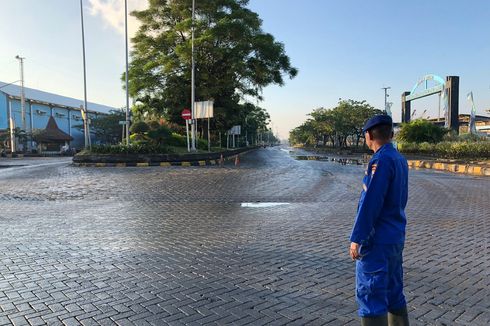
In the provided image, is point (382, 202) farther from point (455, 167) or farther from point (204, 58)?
point (204, 58)

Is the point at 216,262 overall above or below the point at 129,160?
below

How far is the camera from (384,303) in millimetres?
2543

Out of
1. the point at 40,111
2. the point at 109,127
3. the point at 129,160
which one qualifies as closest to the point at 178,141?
the point at 129,160

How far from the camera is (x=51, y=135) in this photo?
53844mm

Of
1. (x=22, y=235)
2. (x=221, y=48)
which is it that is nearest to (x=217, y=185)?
(x=22, y=235)

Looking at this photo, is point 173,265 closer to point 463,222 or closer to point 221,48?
point 463,222

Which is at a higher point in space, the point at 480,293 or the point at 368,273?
the point at 368,273

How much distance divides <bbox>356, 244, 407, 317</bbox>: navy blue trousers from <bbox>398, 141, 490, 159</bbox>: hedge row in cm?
2564

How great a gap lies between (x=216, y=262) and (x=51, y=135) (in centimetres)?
5584

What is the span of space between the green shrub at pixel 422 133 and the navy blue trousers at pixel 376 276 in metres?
34.7

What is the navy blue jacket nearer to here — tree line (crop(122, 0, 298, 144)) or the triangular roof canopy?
tree line (crop(122, 0, 298, 144))

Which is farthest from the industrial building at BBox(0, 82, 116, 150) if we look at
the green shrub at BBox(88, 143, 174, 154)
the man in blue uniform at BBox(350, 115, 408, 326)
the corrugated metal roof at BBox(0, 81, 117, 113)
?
the man in blue uniform at BBox(350, 115, 408, 326)

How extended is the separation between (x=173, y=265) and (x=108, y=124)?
192 ft

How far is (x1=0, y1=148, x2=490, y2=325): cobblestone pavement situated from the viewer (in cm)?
356
